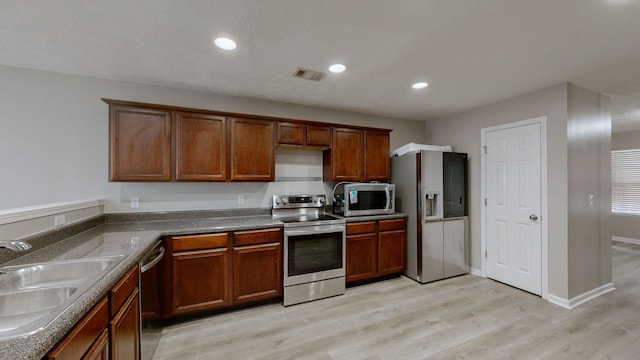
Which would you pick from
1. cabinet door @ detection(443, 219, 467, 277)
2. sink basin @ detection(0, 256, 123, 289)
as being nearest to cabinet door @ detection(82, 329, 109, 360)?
sink basin @ detection(0, 256, 123, 289)

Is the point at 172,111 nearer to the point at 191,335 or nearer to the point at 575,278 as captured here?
the point at 191,335

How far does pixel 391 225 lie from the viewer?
3.60 metres

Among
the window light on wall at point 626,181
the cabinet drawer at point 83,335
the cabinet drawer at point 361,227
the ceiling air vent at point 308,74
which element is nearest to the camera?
the cabinet drawer at point 83,335

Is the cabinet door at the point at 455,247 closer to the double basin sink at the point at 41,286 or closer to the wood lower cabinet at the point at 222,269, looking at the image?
the wood lower cabinet at the point at 222,269

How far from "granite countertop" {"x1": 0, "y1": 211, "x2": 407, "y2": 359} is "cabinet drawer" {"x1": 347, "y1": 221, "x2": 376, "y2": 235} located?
0.21ft

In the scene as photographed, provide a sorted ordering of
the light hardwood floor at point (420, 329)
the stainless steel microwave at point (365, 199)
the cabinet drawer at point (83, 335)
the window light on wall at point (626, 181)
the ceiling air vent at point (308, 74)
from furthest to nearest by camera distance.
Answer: the window light on wall at point (626, 181)
the stainless steel microwave at point (365, 199)
the ceiling air vent at point (308, 74)
the light hardwood floor at point (420, 329)
the cabinet drawer at point (83, 335)

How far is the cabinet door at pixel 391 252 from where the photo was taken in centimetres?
351

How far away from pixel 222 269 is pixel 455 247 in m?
3.11

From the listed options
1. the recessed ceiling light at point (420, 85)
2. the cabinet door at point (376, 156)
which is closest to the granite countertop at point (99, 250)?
the cabinet door at point (376, 156)

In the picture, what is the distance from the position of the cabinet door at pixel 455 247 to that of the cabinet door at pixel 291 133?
2.31 meters

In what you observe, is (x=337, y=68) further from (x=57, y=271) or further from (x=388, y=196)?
(x=57, y=271)

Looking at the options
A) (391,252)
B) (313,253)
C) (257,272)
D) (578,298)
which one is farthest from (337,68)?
(578,298)

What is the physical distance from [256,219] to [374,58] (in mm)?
2110

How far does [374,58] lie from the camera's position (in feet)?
7.62
